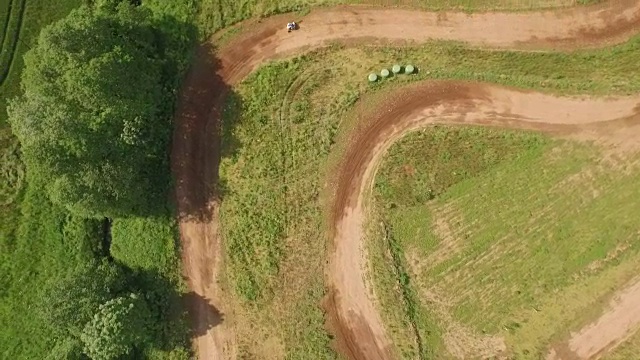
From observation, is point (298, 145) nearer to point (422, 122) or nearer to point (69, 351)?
point (422, 122)

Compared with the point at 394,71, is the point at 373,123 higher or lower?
lower

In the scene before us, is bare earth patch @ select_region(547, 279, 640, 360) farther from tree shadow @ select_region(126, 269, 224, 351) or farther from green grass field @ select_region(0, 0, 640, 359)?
tree shadow @ select_region(126, 269, 224, 351)

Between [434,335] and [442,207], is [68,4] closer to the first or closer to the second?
[442,207]

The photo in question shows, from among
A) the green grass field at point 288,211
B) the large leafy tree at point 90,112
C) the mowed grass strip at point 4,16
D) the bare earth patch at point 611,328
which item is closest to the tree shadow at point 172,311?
the green grass field at point 288,211

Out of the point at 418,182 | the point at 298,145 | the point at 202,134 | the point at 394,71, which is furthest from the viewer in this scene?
the point at 202,134

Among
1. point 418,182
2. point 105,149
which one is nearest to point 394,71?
point 418,182
